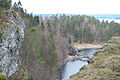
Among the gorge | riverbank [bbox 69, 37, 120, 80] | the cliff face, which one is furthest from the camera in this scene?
the cliff face

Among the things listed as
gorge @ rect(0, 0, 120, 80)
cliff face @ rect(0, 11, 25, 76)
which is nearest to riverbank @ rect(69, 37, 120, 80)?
gorge @ rect(0, 0, 120, 80)

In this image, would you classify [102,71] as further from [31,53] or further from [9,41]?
[31,53]

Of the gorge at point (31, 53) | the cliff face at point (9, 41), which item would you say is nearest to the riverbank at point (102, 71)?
the gorge at point (31, 53)

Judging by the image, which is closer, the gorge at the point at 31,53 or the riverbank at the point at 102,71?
the riverbank at the point at 102,71

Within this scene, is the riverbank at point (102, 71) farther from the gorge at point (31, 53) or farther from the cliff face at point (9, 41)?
the cliff face at point (9, 41)

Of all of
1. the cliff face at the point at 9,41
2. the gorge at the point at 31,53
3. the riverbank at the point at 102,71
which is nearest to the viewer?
the riverbank at the point at 102,71

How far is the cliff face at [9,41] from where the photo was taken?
1112 inches

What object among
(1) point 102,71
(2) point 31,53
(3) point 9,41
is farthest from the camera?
(2) point 31,53

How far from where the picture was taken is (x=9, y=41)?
2970cm

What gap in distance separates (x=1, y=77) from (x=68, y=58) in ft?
207

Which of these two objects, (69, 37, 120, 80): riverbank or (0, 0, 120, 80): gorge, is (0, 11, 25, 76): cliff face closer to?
(0, 0, 120, 80): gorge

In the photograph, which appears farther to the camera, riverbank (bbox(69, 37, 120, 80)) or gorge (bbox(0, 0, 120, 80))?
gorge (bbox(0, 0, 120, 80))

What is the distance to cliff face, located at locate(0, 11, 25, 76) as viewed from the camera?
2825cm

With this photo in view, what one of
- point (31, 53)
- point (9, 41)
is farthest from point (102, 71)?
point (31, 53)
